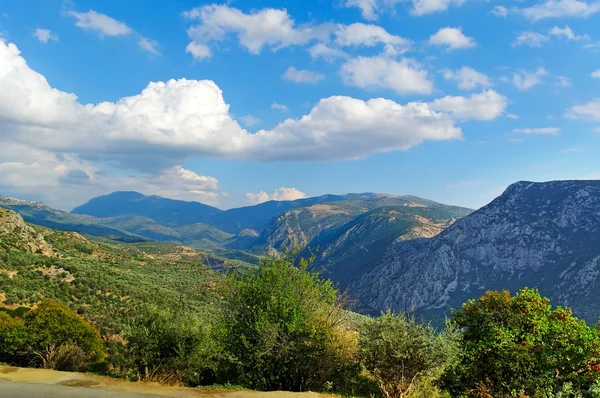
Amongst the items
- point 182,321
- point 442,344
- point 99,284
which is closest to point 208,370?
point 182,321

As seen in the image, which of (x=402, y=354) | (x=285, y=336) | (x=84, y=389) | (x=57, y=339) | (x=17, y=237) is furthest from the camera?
(x=17, y=237)

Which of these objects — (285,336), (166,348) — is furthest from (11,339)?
(285,336)

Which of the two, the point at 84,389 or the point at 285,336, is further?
the point at 285,336

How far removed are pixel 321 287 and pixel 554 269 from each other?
174256 millimetres

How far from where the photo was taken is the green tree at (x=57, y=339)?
27.7 metres

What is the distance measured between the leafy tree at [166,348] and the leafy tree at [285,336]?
2.16 m

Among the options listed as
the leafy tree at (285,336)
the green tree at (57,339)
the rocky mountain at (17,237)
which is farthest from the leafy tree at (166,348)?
the rocky mountain at (17,237)

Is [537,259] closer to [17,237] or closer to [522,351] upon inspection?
[522,351]

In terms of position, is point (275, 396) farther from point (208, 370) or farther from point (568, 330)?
point (568, 330)

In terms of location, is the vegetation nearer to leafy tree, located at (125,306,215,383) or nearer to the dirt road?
leafy tree, located at (125,306,215,383)

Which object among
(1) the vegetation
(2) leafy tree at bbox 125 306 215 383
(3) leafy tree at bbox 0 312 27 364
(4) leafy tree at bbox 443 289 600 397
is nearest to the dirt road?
(2) leafy tree at bbox 125 306 215 383

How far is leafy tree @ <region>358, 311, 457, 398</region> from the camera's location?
19.7 meters

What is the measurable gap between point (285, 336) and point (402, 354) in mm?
7015

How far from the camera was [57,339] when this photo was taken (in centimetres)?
2828
